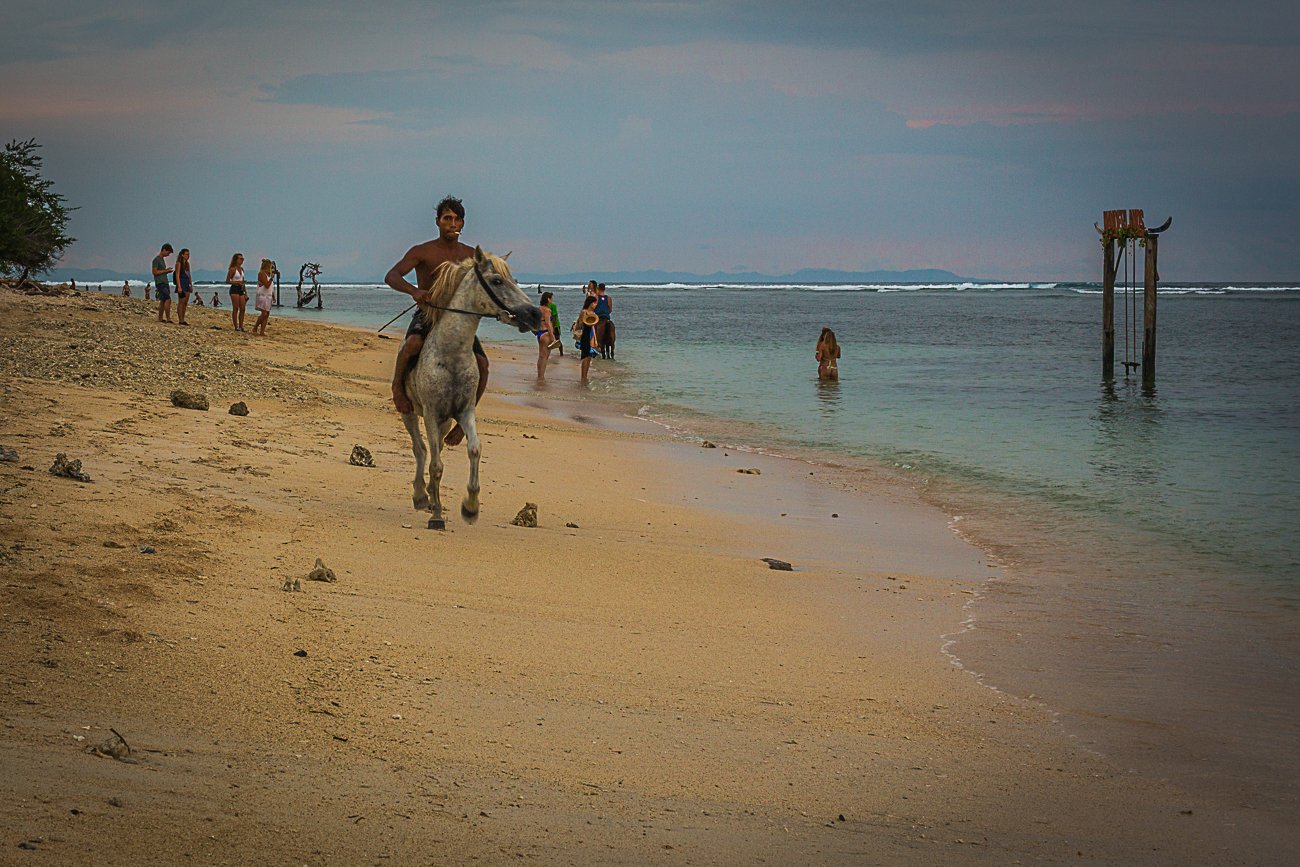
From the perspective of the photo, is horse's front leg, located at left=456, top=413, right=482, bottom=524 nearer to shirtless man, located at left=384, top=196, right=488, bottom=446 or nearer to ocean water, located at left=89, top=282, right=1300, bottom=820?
shirtless man, located at left=384, top=196, right=488, bottom=446

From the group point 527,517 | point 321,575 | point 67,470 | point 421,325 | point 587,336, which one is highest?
point 421,325

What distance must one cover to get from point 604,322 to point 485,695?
101 feet

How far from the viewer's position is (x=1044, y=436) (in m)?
20.7

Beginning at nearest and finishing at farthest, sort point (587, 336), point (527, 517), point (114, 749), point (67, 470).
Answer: point (114, 749) → point (67, 470) → point (527, 517) → point (587, 336)

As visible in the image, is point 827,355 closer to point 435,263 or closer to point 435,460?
point 435,263

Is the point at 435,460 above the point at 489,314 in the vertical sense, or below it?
below

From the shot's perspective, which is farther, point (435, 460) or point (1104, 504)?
point (1104, 504)

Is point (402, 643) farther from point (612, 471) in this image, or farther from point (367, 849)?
point (612, 471)

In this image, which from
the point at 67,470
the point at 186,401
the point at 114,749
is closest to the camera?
the point at 114,749

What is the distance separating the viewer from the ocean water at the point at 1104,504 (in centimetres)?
602

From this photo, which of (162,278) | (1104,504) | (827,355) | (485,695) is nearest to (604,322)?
(827,355)

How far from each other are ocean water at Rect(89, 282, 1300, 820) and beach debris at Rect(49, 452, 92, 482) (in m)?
5.78

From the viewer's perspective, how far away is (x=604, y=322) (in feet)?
116

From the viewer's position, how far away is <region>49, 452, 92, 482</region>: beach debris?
780 cm
